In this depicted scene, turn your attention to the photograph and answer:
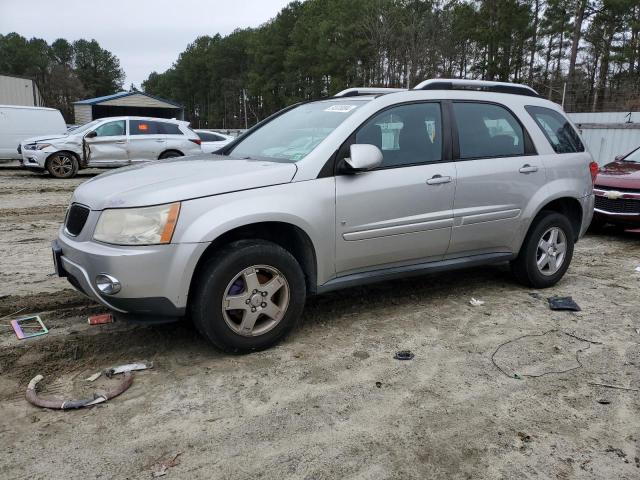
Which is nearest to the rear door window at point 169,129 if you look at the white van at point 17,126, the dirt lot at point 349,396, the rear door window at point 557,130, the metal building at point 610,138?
the white van at point 17,126

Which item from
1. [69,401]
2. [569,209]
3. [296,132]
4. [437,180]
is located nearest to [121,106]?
[296,132]

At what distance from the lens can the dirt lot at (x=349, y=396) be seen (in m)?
2.59

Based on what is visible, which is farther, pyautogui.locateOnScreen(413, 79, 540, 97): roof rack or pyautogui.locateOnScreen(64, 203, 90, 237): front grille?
pyautogui.locateOnScreen(413, 79, 540, 97): roof rack

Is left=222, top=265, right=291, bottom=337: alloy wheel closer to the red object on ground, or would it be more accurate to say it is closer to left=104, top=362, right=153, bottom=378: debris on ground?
left=104, top=362, right=153, bottom=378: debris on ground

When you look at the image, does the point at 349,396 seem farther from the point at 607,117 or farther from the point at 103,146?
the point at 607,117

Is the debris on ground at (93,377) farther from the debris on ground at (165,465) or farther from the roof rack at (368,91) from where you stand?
the roof rack at (368,91)

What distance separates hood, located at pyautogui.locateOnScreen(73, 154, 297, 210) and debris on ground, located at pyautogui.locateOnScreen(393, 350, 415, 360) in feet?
4.66

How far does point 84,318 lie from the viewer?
4.29 meters

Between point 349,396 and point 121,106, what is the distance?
4936 cm

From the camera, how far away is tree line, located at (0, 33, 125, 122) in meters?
89.4

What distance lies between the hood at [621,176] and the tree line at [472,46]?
73.0 feet

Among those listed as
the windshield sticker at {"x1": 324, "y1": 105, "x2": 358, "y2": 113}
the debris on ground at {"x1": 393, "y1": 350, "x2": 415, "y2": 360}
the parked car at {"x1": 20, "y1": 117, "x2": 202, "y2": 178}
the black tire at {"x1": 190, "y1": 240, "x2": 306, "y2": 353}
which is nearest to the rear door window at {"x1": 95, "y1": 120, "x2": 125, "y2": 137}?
the parked car at {"x1": 20, "y1": 117, "x2": 202, "y2": 178}

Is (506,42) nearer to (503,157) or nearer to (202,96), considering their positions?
(503,157)

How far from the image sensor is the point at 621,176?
26.4 feet
